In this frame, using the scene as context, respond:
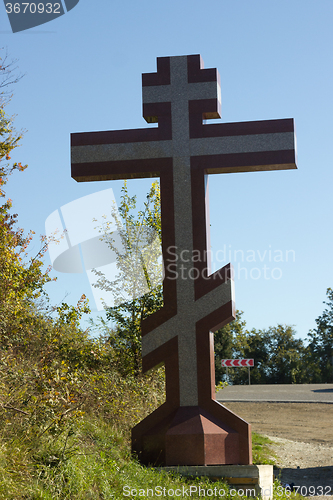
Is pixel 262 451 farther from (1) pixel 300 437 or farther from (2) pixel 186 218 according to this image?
(2) pixel 186 218

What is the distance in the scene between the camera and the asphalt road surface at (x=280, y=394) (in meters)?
19.4

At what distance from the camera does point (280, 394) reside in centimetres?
2125

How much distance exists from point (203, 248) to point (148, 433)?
2.49m

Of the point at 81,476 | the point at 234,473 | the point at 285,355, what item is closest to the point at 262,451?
the point at 234,473

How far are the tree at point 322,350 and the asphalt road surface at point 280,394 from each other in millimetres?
12489

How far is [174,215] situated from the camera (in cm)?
705

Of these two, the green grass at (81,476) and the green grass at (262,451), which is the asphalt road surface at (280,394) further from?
the green grass at (81,476)

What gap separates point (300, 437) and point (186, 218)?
28.4 ft

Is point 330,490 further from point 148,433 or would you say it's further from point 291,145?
point 291,145

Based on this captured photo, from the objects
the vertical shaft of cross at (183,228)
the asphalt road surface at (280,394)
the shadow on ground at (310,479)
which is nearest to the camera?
the vertical shaft of cross at (183,228)

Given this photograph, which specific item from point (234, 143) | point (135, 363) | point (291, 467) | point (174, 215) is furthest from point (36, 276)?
point (291, 467)

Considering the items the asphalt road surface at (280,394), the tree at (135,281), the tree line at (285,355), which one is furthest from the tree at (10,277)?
the tree line at (285,355)

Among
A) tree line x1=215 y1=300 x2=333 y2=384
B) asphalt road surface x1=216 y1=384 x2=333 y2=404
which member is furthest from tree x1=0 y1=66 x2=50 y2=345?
tree line x1=215 y1=300 x2=333 y2=384

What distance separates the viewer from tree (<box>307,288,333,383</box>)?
119ft
